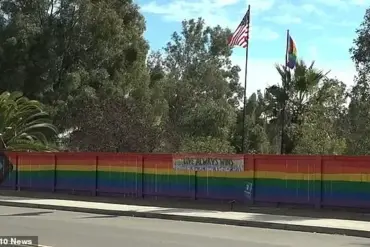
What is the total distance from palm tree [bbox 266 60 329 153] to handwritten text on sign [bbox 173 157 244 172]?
18.5 metres

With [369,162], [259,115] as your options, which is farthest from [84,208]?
[259,115]

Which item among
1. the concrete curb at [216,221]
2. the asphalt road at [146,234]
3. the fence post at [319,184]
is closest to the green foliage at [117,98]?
the fence post at [319,184]

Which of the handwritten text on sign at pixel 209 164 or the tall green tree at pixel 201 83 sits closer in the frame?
the handwritten text on sign at pixel 209 164

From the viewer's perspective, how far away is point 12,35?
42250mm

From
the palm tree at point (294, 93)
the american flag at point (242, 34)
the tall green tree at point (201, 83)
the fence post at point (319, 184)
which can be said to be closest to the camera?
the fence post at point (319, 184)

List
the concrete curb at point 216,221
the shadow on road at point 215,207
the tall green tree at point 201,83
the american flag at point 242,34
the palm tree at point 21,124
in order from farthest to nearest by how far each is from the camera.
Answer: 1. the tall green tree at point 201,83
2. the palm tree at point 21,124
3. the american flag at point 242,34
4. the shadow on road at point 215,207
5. the concrete curb at point 216,221

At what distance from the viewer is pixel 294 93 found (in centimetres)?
4325

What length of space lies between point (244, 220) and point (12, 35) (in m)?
29.7

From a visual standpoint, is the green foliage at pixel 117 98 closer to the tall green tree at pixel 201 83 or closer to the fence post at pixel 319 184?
the tall green tree at pixel 201 83

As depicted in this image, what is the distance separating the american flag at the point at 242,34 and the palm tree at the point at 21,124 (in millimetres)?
12246

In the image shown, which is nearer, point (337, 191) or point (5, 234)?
point (5, 234)

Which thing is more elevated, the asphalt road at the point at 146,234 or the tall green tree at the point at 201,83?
the tall green tree at the point at 201,83

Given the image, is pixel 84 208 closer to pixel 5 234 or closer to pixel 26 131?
pixel 5 234

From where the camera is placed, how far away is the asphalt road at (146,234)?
40.0ft
